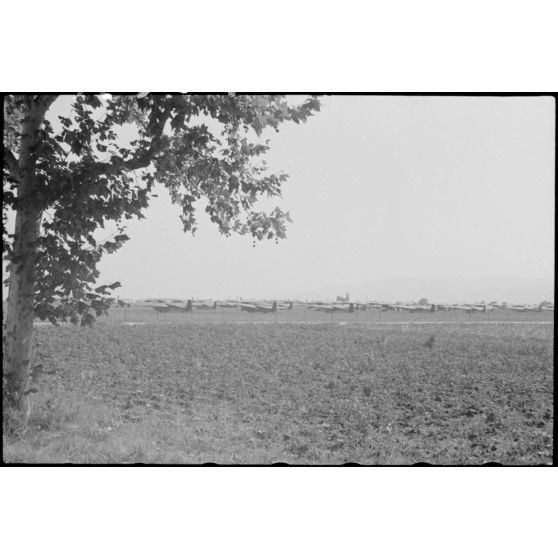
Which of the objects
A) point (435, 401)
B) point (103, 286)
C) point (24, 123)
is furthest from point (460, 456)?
point (24, 123)

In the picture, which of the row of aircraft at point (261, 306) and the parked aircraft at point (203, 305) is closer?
the row of aircraft at point (261, 306)

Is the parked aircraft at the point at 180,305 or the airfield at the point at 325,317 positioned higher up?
A: the parked aircraft at the point at 180,305

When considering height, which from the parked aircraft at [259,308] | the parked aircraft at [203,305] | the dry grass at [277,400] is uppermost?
the parked aircraft at [203,305]

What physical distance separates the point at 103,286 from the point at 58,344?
9.53ft

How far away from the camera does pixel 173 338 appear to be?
7199mm

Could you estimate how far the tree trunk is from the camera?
3453 millimetres

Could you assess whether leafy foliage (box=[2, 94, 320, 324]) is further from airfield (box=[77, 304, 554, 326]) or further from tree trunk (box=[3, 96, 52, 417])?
airfield (box=[77, 304, 554, 326])

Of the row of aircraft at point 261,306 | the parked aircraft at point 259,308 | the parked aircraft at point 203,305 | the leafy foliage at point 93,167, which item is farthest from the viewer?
the parked aircraft at point 259,308

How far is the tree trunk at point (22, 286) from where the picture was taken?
11.3 ft

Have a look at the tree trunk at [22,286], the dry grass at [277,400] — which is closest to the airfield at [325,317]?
the dry grass at [277,400]

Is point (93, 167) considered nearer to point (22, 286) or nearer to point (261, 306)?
point (22, 286)

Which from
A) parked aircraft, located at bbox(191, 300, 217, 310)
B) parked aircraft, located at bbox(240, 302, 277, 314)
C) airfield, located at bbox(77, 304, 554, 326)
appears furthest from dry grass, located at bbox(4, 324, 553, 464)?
parked aircraft, located at bbox(191, 300, 217, 310)

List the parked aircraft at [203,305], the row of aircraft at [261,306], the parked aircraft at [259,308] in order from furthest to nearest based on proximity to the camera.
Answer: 1. the parked aircraft at [259,308]
2. the parked aircraft at [203,305]
3. the row of aircraft at [261,306]

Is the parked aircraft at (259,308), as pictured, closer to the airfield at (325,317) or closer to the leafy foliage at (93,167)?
the airfield at (325,317)
